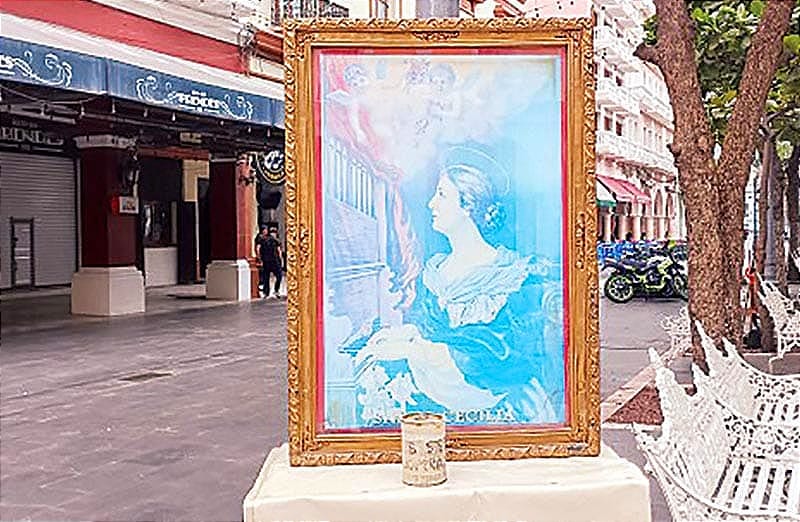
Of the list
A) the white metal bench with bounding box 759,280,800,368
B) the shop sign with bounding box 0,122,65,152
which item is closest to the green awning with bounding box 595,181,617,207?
the shop sign with bounding box 0,122,65,152

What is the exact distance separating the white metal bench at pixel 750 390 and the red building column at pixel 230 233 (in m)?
15.2

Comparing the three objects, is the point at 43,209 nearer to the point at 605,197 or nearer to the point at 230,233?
the point at 230,233

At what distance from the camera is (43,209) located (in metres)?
21.8

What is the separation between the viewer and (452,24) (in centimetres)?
344

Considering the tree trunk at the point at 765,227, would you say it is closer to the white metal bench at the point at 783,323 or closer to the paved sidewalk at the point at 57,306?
the white metal bench at the point at 783,323

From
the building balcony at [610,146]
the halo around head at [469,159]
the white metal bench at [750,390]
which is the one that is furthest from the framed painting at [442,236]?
the building balcony at [610,146]

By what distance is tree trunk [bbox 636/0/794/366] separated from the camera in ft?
22.7

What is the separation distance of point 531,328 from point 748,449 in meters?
1.67

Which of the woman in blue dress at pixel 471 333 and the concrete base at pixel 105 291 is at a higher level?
the woman in blue dress at pixel 471 333

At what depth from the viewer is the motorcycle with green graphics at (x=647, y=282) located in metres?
21.0

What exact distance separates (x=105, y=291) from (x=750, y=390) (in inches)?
507

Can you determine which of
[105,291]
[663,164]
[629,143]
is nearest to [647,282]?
[105,291]

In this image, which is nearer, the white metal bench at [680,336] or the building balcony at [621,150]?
the white metal bench at [680,336]

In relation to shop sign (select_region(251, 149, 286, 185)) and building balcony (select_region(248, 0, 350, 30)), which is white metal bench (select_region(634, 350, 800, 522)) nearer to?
building balcony (select_region(248, 0, 350, 30))
